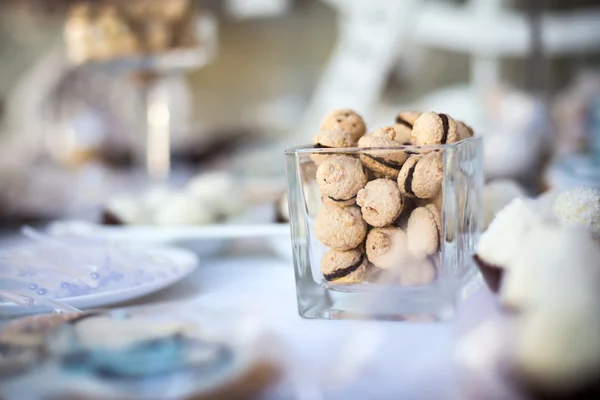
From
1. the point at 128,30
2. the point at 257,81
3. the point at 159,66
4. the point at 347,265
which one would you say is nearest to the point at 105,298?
the point at 347,265

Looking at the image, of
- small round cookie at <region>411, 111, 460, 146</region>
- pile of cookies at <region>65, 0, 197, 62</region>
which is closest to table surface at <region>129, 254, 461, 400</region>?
small round cookie at <region>411, 111, 460, 146</region>

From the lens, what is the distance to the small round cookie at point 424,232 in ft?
1.21

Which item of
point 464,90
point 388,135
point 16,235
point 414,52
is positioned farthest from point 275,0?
point 388,135

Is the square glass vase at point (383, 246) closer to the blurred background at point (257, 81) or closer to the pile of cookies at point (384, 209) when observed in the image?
the pile of cookies at point (384, 209)

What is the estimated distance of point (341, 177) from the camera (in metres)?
0.37

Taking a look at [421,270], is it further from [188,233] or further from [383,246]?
[188,233]

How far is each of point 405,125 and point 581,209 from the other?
0.14 meters

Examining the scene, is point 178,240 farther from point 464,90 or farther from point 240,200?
point 464,90

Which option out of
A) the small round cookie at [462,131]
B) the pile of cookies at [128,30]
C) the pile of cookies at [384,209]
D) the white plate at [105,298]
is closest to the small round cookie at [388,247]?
the pile of cookies at [384,209]

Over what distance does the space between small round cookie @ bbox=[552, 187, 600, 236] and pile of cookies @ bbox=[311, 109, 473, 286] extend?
3.7 inches

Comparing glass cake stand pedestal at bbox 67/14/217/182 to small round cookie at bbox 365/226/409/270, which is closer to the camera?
small round cookie at bbox 365/226/409/270

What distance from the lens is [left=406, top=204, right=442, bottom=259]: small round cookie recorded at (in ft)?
1.21

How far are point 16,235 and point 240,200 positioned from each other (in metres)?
0.36

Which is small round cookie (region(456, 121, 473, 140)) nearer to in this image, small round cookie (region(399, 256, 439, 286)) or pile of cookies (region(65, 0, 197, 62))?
small round cookie (region(399, 256, 439, 286))
